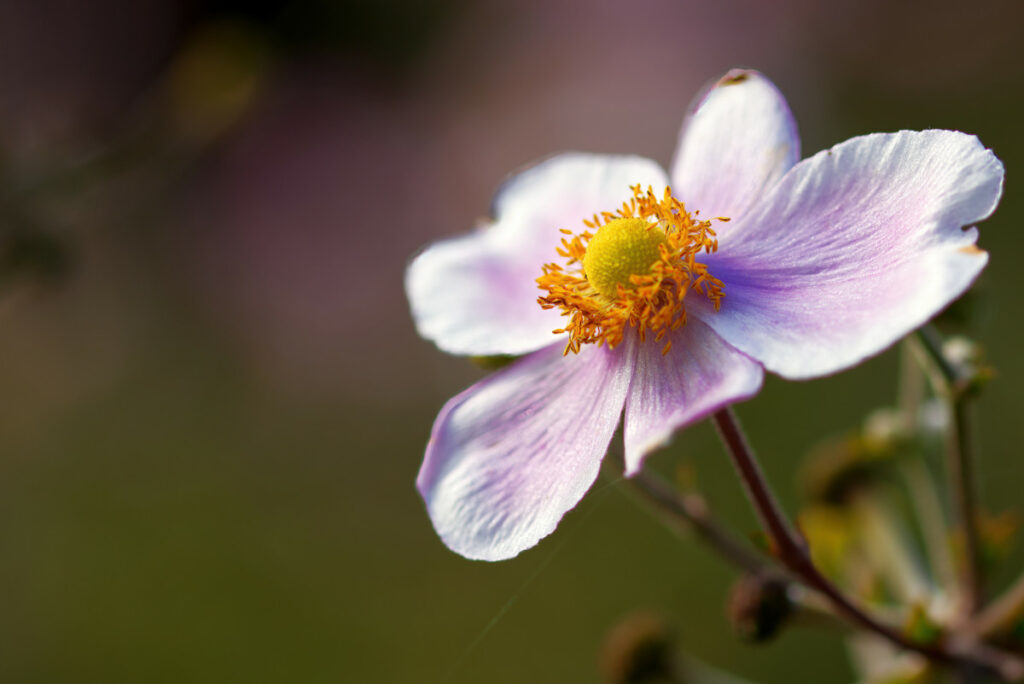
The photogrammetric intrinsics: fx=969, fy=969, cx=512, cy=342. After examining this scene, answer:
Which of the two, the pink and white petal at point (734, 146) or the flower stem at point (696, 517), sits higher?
the pink and white petal at point (734, 146)

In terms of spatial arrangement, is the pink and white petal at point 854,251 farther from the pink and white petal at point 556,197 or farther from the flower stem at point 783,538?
the pink and white petal at point 556,197

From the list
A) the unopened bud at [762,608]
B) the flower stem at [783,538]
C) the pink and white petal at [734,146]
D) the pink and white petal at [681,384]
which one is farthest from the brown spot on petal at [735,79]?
the unopened bud at [762,608]

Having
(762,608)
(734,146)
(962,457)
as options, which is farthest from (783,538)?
(734,146)

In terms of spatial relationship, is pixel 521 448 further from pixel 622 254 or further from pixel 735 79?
pixel 735 79

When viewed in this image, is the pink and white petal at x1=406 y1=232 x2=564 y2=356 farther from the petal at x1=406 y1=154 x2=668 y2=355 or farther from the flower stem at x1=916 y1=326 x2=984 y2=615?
the flower stem at x1=916 y1=326 x2=984 y2=615

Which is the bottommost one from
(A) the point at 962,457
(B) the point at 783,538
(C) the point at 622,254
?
(A) the point at 962,457

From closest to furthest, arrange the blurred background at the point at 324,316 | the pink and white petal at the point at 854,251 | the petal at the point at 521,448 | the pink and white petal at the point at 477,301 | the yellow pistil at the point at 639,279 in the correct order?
the pink and white petal at the point at 854,251
the petal at the point at 521,448
the yellow pistil at the point at 639,279
the pink and white petal at the point at 477,301
the blurred background at the point at 324,316

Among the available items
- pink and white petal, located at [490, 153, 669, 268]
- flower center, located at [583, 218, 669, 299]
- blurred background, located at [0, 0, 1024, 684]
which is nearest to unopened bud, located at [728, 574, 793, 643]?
flower center, located at [583, 218, 669, 299]
